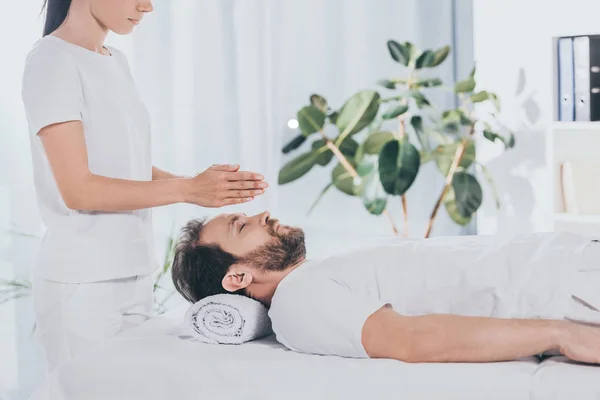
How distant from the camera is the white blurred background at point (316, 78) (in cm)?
310

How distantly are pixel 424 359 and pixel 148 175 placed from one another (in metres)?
0.81

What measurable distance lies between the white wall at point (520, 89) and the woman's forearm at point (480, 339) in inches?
69.4

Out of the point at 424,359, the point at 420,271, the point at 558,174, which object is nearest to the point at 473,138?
the point at 558,174

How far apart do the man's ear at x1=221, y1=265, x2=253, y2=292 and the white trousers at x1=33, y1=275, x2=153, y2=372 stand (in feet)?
0.78

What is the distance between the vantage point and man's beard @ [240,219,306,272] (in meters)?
1.76

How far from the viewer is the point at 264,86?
3.17 meters

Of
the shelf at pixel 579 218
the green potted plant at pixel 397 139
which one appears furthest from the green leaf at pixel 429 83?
the shelf at pixel 579 218

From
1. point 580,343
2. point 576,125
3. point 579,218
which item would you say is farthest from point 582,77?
point 580,343

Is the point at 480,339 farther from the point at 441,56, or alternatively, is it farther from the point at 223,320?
the point at 441,56

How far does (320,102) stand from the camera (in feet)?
10.2

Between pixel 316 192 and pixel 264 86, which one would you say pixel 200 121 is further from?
pixel 316 192

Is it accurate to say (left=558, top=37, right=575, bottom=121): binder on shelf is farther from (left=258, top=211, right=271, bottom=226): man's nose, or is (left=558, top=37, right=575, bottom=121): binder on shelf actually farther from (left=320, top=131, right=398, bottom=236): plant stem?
(left=258, top=211, right=271, bottom=226): man's nose

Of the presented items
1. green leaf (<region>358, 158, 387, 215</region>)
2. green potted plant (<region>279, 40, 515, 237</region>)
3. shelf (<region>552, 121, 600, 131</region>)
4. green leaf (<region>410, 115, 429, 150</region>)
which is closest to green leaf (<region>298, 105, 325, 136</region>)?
green potted plant (<region>279, 40, 515, 237</region>)

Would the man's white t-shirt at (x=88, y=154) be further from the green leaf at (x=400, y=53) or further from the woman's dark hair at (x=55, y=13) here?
the green leaf at (x=400, y=53)
